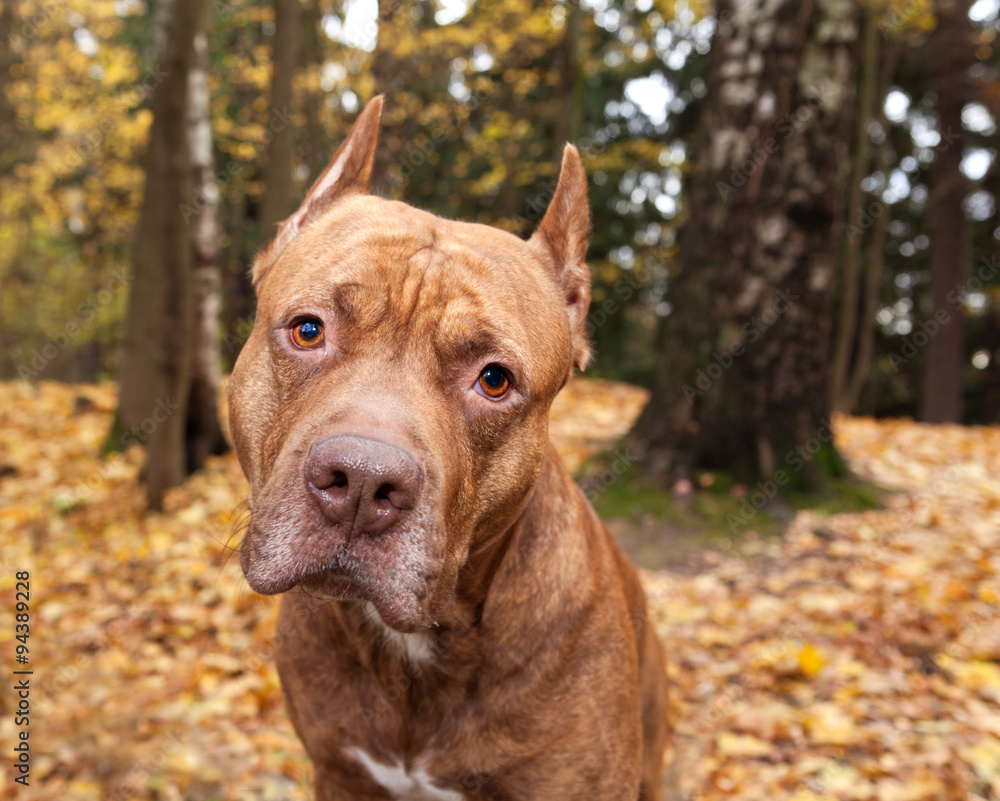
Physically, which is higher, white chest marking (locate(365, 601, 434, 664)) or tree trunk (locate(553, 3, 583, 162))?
tree trunk (locate(553, 3, 583, 162))

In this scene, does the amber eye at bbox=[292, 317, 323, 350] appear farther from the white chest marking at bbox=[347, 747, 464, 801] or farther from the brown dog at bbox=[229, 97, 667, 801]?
the white chest marking at bbox=[347, 747, 464, 801]

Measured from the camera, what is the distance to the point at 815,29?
5449mm

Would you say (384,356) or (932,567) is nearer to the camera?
(384,356)

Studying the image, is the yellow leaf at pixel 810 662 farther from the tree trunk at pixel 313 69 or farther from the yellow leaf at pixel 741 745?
the tree trunk at pixel 313 69

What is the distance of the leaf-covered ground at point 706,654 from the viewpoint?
11.1 ft

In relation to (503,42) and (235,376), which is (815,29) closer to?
(235,376)

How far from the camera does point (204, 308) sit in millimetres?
7277

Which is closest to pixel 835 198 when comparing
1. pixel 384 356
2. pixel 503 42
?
pixel 384 356

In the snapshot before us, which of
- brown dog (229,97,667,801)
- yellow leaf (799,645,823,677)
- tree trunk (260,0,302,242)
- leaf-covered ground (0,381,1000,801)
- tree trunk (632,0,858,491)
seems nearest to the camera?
brown dog (229,97,667,801)

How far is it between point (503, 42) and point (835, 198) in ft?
32.9

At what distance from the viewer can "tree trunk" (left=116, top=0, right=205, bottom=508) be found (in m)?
6.04

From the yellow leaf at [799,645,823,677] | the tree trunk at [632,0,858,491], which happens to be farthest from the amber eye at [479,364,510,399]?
the tree trunk at [632,0,858,491]

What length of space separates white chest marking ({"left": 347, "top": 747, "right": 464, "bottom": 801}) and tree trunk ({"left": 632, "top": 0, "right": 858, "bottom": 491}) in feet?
12.5

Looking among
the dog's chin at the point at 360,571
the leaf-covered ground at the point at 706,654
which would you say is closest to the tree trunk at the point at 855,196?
the leaf-covered ground at the point at 706,654
